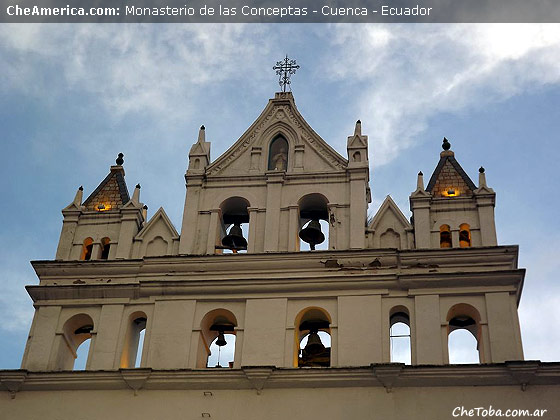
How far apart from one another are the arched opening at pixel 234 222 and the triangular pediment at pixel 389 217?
3435 mm

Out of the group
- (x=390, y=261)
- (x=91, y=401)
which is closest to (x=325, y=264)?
(x=390, y=261)

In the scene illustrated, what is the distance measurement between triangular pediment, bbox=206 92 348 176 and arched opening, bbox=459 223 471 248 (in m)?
3.62

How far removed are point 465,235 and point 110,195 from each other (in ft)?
31.9

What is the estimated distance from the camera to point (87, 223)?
94.9 ft

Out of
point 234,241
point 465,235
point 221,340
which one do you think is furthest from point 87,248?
point 465,235

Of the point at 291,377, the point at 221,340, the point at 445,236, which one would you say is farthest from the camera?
the point at 445,236

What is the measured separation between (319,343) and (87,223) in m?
7.26

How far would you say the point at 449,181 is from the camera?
28.7m

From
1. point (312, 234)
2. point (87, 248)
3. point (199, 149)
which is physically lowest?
point (87, 248)

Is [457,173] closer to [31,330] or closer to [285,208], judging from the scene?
[285,208]

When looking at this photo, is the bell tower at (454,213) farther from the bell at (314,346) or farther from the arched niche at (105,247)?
the arched niche at (105,247)

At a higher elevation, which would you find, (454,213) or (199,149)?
(199,149)

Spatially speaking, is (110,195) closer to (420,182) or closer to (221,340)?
(221,340)

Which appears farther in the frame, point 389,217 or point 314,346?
point 389,217
